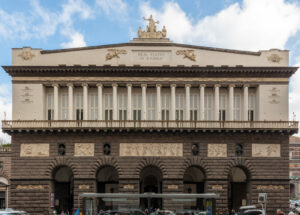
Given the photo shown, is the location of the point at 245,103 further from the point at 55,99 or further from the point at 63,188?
the point at 63,188

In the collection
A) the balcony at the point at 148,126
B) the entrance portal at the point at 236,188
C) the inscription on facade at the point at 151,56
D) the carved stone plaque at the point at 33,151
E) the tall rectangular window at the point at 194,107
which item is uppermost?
the inscription on facade at the point at 151,56

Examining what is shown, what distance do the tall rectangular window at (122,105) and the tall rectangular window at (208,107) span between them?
35.1 ft

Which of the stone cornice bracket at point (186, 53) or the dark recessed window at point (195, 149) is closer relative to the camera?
the dark recessed window at point (195, 149)

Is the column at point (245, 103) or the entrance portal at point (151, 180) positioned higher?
the column at point (245, 103)

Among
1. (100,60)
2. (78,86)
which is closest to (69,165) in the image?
(78,86)

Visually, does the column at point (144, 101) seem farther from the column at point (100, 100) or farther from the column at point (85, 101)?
the column at point (85, 101)

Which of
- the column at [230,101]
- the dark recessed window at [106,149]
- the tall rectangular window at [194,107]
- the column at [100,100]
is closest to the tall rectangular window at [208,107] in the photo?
the tall rectangular window at [194,107]

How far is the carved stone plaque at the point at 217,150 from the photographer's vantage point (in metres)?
57.9

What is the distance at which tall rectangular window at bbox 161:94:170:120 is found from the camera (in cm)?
6019

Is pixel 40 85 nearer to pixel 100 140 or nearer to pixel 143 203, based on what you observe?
pixel 100 140

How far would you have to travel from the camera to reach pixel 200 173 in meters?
62.1

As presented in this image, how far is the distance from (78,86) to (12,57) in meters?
9.62

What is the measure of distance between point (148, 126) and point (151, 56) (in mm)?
9665

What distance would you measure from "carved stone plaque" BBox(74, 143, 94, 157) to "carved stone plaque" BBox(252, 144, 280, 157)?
20.7 meters
